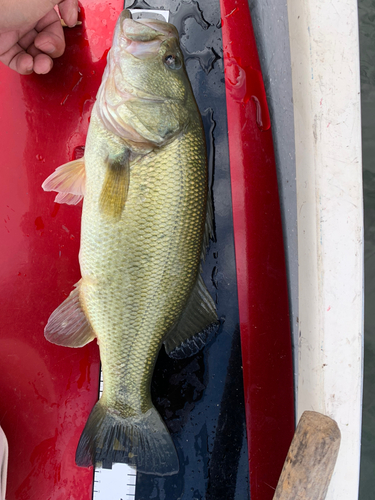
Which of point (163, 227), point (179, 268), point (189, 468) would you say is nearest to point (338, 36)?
point (163, 227)

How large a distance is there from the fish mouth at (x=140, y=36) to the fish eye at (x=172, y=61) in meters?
0.06

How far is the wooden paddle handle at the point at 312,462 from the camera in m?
1.26

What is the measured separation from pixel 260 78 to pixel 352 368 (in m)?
1.56

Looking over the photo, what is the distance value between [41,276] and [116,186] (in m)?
0.75

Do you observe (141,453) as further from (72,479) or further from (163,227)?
(163,227)

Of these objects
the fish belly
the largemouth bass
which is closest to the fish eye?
the largemouth bass

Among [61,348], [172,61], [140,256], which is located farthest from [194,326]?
[172,61]

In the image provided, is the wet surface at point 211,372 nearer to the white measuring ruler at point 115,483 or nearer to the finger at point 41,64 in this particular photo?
the white measuring ruler at point 115,483

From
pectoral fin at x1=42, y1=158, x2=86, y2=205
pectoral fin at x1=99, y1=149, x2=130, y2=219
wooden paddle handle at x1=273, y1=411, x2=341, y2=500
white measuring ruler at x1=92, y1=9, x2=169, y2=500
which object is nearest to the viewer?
wooden paddle handle at x1=273, y1=411, x2=341, y2=500

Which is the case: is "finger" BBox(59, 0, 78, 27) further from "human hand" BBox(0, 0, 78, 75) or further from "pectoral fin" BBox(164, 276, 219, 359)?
"pectoral fin" BBox(164, 276, 219, 359)

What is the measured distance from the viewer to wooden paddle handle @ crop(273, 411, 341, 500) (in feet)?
4.13

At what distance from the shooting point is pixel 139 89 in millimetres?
1470

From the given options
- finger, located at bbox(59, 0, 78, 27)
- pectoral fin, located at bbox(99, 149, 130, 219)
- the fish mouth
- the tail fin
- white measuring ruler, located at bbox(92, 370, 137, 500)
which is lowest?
white measuring ruler, located at bbox(92, 370, 137, 500)

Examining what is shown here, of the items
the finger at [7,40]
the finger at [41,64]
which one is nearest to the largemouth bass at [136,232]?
the finger at [41,64]
